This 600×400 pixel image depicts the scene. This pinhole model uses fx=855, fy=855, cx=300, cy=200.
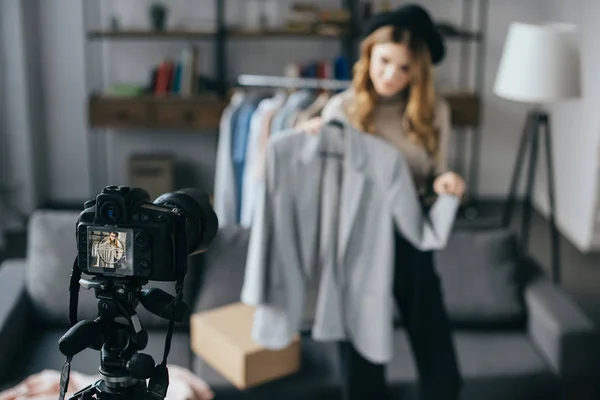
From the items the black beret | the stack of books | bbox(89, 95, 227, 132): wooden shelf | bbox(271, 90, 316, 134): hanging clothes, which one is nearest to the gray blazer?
the black beret

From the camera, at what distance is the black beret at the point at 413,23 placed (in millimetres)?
2314

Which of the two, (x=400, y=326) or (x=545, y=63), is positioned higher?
(x=545, y=63)

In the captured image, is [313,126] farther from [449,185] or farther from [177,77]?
[177,77]

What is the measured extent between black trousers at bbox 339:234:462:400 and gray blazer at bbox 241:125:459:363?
0.14ft

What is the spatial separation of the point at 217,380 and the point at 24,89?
2.98 metres

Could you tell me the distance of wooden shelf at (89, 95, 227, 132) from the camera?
199 inches

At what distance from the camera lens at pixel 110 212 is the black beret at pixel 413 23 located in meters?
1.31

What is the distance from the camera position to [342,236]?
2.34m

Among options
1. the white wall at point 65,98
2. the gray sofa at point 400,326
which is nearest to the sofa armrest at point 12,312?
the gray sofa at point 400,326

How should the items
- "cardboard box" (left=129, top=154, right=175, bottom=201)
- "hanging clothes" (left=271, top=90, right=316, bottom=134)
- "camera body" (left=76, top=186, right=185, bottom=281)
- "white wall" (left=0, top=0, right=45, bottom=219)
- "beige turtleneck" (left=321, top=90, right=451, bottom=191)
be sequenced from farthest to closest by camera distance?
"cardboard box" (left=129, top=154, right=175, bottom=201) < "white wall" (left=0, top=0, right=45, bottom=219) < "hanging clothes" (left=271, top=90, right=316, bottom=134) < "beige turtleneck" (left=321, top=90, right=451, bottom=191) < "camera body" (left=76, top=186, right=185, bottom=281)

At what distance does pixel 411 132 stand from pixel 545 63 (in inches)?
58.7

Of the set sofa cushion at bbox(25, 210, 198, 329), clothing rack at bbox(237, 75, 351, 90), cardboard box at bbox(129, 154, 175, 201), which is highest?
clothing rack at bbox(237, 75, 351, 90)

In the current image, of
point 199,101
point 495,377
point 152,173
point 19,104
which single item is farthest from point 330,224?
point 19,104

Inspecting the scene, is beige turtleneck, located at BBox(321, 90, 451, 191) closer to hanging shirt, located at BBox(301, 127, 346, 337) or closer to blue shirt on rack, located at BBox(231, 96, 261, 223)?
hanging shirt, located at BBox(301, 127, 346, 337)
